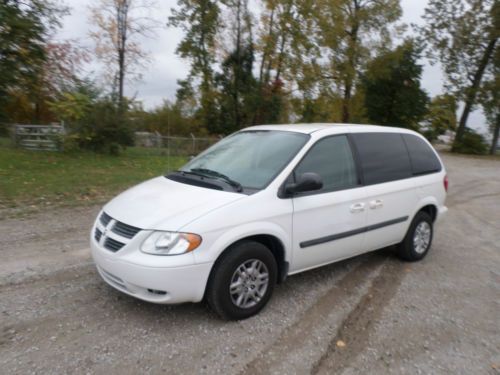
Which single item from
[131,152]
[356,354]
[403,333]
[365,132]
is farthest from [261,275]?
[131,152]

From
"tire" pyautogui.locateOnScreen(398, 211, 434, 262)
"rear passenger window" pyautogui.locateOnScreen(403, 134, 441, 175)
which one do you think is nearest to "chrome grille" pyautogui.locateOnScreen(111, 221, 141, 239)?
"tire" pyautogui.locateOnScreen(398, 211, 434, 262)

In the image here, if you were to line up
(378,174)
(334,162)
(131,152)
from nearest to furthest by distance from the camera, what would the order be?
1. (334,162)
2. (378,174)
3. (131,152)

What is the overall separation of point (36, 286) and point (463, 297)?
4513mm

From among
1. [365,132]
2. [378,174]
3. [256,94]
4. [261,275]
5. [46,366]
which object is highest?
[256,94]

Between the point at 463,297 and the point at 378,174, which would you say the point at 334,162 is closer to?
the point at 378,174

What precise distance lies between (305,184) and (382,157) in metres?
1.63

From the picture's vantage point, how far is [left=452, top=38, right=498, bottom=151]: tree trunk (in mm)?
31547

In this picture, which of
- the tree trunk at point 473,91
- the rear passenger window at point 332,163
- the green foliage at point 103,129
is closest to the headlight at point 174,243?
the rear passenger window at point 332,163

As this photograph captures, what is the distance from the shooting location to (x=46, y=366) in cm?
305

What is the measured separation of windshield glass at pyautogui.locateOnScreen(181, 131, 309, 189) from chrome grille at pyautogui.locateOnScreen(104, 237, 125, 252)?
1215 mm

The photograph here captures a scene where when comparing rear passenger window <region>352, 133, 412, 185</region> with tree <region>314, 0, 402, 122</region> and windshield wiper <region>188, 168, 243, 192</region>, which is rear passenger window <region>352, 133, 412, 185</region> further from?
tree <region>314, 0, 402, 122</region>

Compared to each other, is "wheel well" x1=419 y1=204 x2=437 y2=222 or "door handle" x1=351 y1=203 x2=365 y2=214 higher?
"door handle" x1=351 y1=203 x2=365 y2=214

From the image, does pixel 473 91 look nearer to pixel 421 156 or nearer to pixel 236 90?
pixel 236 90

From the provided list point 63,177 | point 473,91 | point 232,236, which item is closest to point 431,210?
point 232,236
